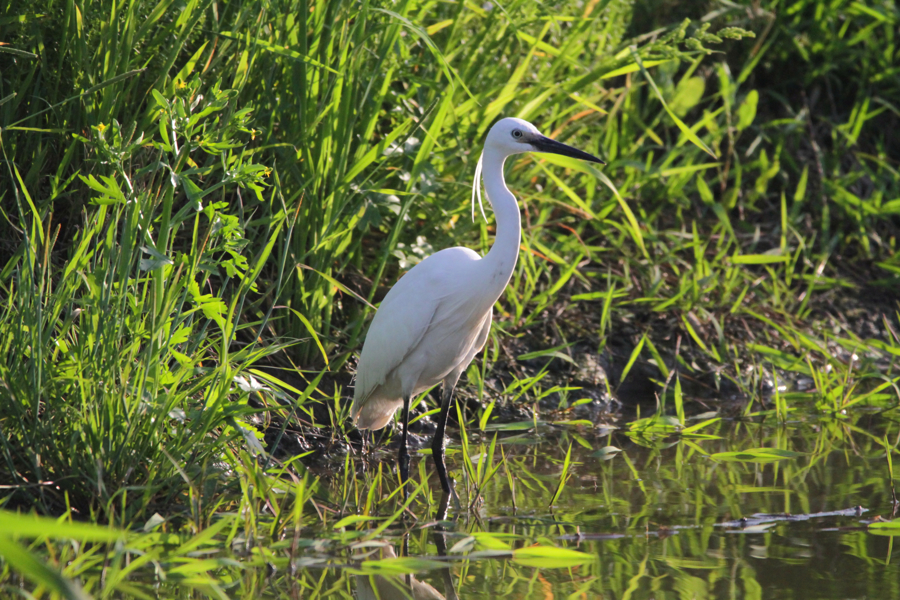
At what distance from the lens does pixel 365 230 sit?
3.34m

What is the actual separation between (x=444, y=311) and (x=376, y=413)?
1.77 feet

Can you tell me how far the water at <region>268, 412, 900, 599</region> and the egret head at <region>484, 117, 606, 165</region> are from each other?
1043 millimetres

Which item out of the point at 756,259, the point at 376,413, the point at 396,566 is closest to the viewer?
the point at 396,566

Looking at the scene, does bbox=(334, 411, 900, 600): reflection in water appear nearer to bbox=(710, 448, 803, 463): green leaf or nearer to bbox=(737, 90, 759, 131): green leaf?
bbox=(710, 448, 803, 463): green leaf

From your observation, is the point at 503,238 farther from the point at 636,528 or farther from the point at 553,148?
the point at 636,528

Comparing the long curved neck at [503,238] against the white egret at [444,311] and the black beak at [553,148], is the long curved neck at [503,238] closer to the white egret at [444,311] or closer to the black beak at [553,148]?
the white egret at [444,311]

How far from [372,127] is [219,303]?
1212 millimetres

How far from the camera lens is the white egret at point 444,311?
2852 millimetres

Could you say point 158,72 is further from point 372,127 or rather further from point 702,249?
point 702,249

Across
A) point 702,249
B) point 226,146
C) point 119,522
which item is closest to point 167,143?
point 226,146

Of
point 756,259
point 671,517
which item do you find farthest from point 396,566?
point 756,259

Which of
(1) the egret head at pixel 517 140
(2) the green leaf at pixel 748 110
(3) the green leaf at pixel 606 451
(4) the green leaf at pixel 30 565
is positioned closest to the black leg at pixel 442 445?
(3) the green leaf at pixel 606 451

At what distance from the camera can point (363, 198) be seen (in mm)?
3422

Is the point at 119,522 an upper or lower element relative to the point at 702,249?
lower
